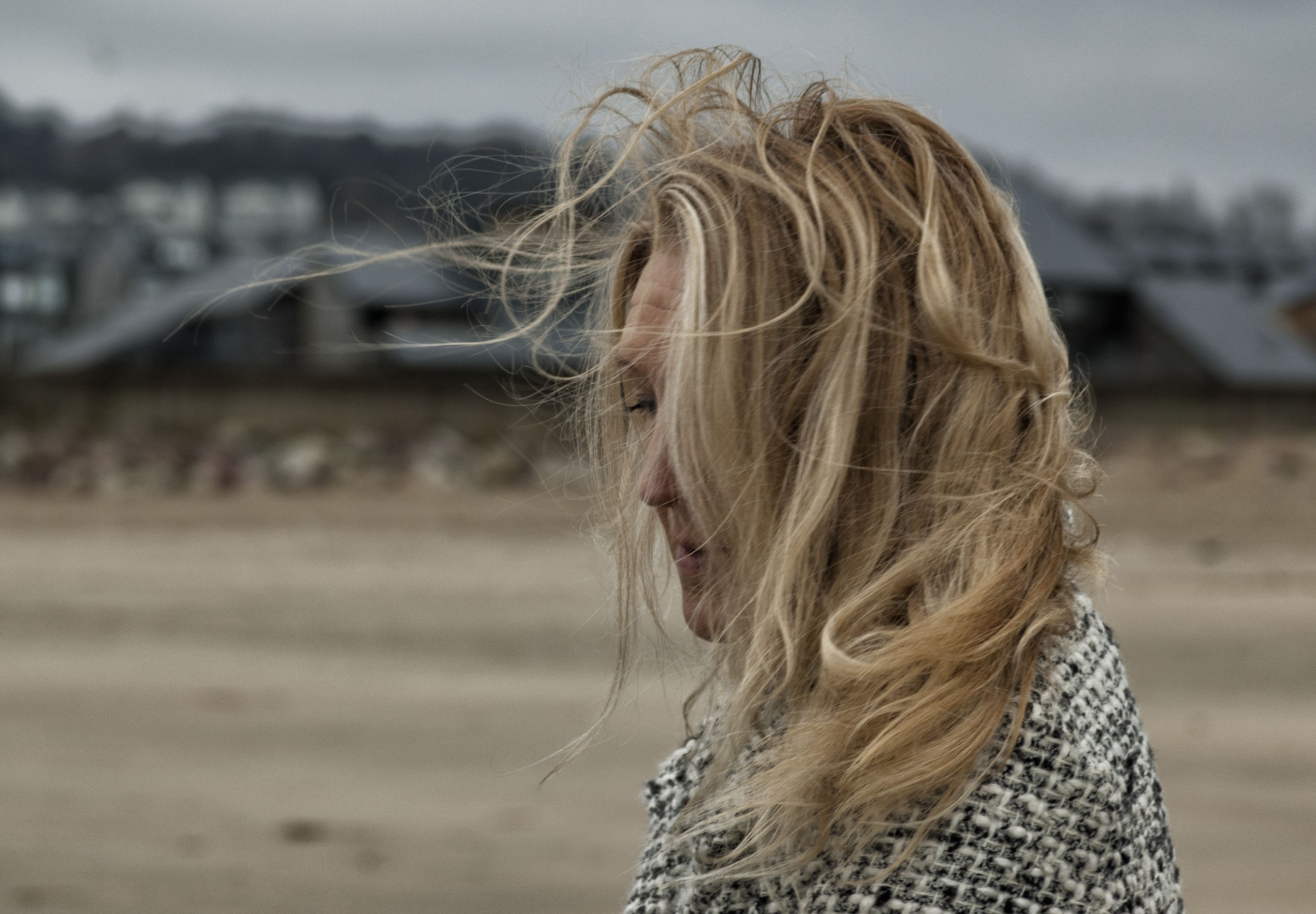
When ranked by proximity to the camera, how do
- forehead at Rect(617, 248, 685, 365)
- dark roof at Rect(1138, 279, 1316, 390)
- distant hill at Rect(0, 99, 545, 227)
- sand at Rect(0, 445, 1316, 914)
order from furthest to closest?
distant hill at Rect(0, 99, 545, 227), dark roof at Rect(1138, 279, 1316, 390), sand at Rect(0, 445, 1316, 914), forehead at Rect(617, 248, 685, 365)

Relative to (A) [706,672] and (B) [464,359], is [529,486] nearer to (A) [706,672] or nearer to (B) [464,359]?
(B) [464,359]

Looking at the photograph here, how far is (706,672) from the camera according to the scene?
1.60m

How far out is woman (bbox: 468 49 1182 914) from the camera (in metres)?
1.11

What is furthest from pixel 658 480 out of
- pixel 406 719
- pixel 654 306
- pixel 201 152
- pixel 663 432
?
pixel 201 152

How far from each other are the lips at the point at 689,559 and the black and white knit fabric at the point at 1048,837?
31 cm

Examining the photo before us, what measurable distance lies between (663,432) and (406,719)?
6.85m

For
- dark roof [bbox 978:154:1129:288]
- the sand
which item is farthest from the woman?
dark roof [bbox 978:154:1129:288]

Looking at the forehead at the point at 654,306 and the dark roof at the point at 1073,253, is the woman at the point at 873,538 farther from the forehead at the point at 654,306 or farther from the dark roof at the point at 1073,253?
the dark roof at the point at 1073,253

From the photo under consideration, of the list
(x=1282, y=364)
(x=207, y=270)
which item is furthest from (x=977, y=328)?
(x=207, y=270)

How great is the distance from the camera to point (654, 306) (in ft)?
4.49

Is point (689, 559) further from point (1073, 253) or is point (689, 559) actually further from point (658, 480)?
point (1073, 253)

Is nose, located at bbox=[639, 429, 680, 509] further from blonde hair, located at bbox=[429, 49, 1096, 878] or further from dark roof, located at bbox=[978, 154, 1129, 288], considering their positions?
dark roof, located at bbox=[978, 154, 1129, 288]

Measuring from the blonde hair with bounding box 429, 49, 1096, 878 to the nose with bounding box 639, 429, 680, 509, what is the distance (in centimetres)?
4

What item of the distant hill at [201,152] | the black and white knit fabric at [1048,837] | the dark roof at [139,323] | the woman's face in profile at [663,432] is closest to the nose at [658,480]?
the woman's face in profile at [663,432]
